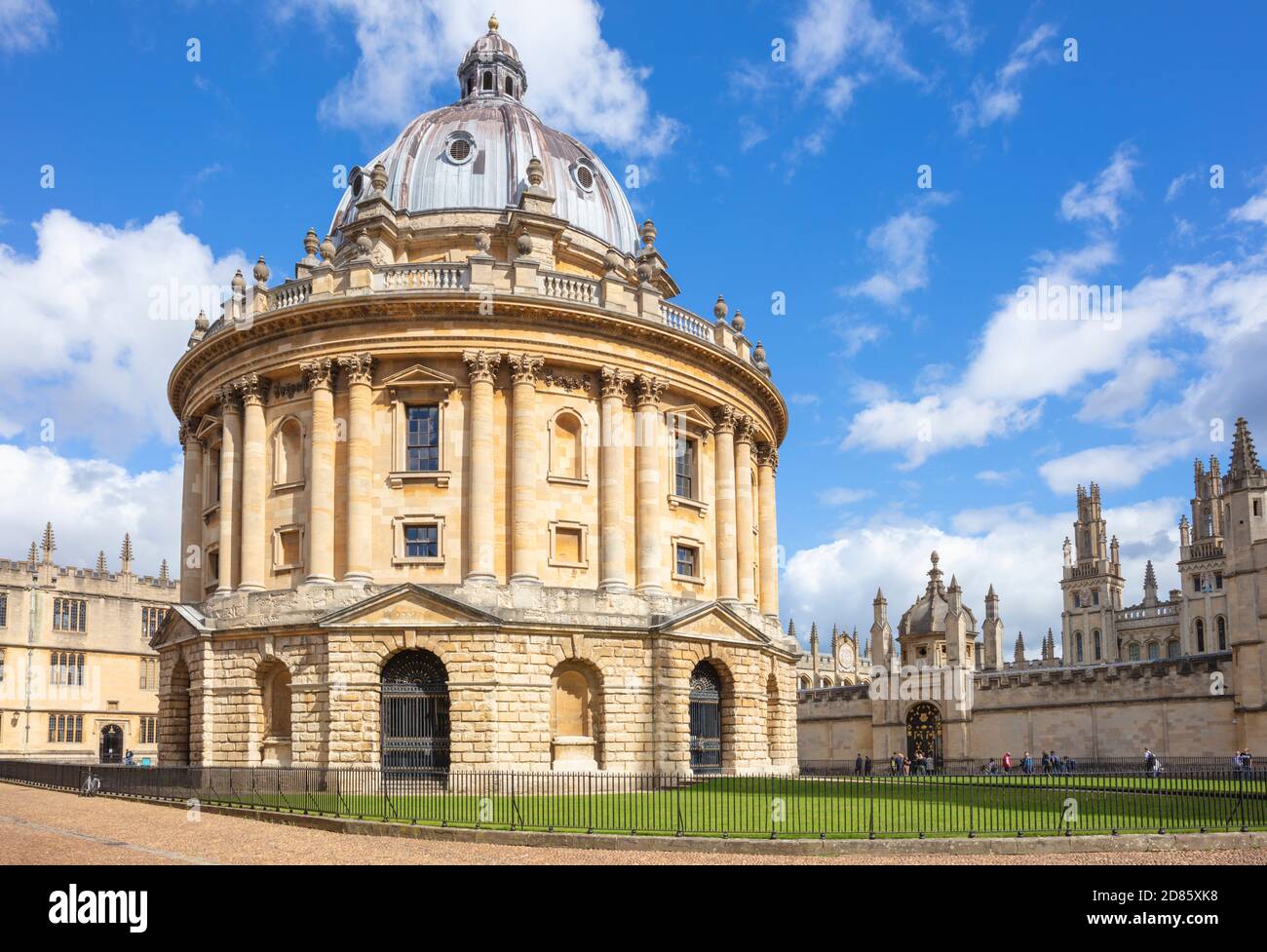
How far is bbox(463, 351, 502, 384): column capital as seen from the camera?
36.7 metres

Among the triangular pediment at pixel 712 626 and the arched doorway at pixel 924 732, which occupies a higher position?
the triangular pediment at pixel 712 626

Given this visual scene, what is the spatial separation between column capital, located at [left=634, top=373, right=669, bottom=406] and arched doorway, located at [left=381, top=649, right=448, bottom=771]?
35.0 ft

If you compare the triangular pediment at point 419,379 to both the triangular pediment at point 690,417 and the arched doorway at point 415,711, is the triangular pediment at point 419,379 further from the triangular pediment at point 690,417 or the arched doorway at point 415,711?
the arched doorway at point 415,711

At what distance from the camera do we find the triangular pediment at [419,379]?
3696 cm

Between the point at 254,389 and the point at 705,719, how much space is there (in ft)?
58.1

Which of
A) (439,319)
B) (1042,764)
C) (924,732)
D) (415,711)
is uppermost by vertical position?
(439,319)

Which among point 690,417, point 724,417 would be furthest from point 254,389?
point 724,417

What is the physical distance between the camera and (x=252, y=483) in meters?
38.1

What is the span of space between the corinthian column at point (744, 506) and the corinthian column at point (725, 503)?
73 centimetres

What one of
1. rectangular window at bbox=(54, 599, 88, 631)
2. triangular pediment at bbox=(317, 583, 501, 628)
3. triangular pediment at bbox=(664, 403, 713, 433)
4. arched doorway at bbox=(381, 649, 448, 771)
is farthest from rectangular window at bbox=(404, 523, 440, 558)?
rectangular window at bbox=(54, 599, 88, 631)

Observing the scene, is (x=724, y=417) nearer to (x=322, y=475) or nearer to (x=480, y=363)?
(x=480, y=363)

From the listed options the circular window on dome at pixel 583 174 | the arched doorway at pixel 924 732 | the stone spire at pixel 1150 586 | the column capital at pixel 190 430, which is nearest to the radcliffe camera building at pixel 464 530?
the column capital at pixel 190 430

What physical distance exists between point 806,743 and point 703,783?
32.9 metres
